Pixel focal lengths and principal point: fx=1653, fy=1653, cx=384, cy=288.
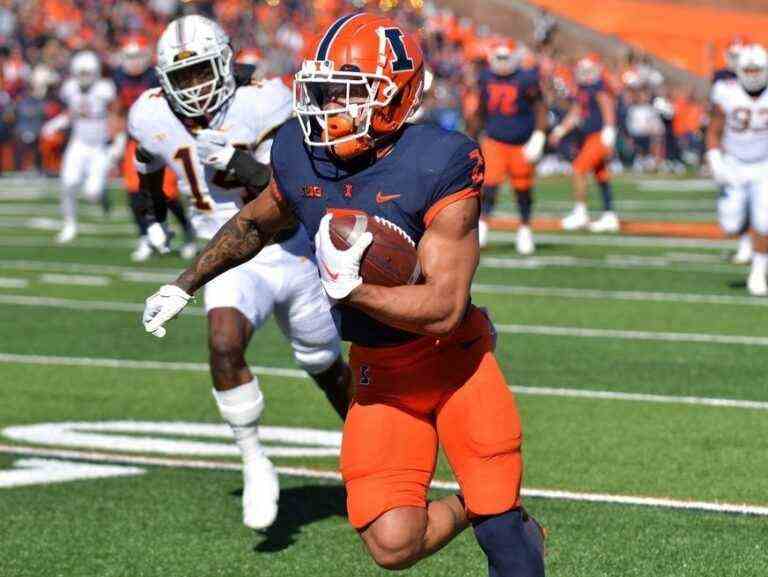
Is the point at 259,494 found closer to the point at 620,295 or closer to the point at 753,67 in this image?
the point at 620,295

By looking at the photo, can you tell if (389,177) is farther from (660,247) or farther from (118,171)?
(118,171)

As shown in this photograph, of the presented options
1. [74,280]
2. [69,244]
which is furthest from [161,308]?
[69,244]

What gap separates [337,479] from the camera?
22.0ft

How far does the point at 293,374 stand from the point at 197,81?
3.30m

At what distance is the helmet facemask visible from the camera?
20.0 ft

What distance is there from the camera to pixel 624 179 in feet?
86.5

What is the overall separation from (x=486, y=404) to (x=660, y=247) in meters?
11.4

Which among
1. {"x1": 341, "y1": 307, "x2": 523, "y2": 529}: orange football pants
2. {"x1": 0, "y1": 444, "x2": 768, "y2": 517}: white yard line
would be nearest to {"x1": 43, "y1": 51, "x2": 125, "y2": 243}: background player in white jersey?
{"x1": 0, "y1": 444, "x2": 768, "y2": 517}: white yard line

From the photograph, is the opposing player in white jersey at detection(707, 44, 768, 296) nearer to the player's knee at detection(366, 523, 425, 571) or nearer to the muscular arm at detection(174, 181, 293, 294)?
the muscular arm at detection(174, 181, 293, 294)

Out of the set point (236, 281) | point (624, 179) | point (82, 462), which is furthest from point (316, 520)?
point (624, 179)

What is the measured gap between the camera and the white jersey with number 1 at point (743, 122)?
12.2 meters

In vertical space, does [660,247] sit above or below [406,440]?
below

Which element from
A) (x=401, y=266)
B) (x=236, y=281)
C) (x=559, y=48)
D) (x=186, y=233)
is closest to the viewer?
(x=401, y=266)

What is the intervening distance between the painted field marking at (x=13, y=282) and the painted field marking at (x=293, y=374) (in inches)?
134
